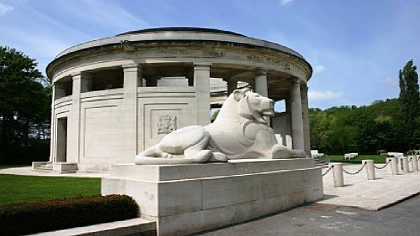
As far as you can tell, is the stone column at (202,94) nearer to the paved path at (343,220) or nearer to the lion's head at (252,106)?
the paved path at (343,220)

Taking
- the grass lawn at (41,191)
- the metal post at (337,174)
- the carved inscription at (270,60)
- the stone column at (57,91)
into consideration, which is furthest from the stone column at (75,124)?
the metal post at (337,174)

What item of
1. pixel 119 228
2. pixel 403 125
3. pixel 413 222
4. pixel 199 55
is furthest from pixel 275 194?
pixel 403 125

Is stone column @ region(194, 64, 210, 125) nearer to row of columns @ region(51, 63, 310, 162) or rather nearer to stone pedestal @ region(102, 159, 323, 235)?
row of columns @ region(51, 63, 310, 162)

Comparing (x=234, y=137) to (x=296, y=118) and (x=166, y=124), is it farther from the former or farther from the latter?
(x=296, y=118)

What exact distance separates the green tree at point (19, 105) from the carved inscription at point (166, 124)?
2766 cm

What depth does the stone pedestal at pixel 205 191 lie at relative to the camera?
6012mm

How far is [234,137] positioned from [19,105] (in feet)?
139

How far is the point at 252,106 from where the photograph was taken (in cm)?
866

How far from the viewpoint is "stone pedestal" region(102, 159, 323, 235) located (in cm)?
601

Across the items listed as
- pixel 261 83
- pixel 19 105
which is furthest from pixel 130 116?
pixel 19 105

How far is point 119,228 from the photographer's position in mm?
5426

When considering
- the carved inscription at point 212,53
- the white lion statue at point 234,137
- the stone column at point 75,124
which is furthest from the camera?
the stone column at point 75,124

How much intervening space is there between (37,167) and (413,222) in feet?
88.5

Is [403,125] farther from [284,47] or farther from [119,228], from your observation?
[119,228]
